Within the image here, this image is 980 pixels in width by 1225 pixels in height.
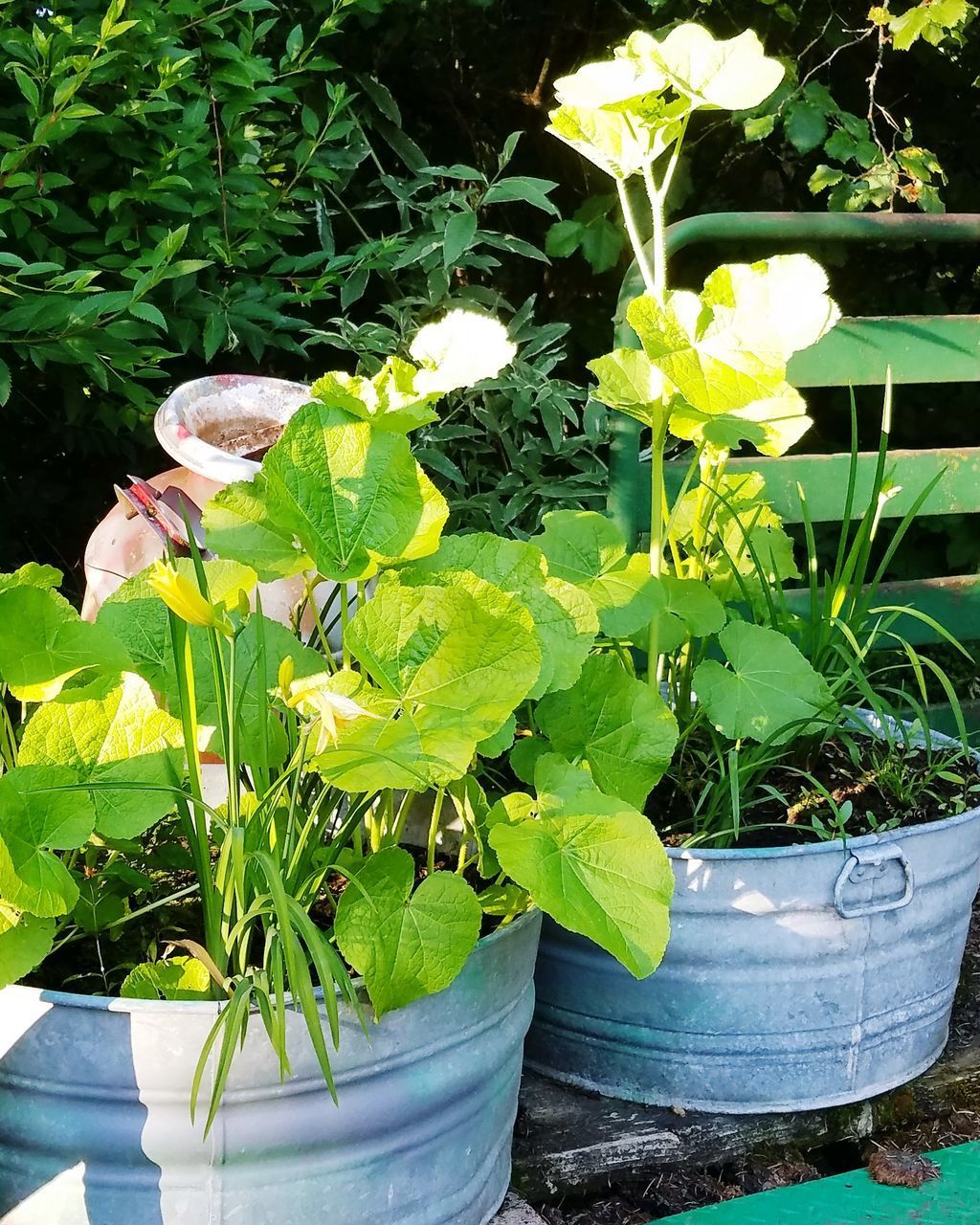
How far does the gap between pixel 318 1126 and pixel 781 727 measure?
1.96 ft

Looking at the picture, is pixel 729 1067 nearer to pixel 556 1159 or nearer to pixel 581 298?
pixel 556 1159

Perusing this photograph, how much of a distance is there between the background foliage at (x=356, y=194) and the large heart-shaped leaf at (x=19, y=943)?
2.82 feet

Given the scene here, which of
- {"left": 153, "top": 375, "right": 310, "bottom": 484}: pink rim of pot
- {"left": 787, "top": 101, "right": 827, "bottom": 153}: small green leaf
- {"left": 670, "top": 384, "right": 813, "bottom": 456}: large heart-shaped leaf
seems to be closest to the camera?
{"left": 670, "top": 384, "right": 813, "bottom": 456}: large heart-shaped leaf

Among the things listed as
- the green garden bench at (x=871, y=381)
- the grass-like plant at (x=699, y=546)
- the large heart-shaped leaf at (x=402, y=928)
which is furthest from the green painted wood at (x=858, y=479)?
the large heart-shaped leaf at (x=402, y=928)

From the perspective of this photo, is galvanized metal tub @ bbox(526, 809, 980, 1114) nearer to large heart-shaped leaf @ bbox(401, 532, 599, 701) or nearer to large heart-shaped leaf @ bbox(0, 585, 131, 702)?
large heart-shaped leaf @ bbox(401, 532, 599, 701)

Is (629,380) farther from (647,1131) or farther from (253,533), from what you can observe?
(647,1131)

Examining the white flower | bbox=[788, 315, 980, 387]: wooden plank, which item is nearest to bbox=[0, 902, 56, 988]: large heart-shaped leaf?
the white flower

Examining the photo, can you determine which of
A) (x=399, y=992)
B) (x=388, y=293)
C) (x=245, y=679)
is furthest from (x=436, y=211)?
(x=399, y=992)

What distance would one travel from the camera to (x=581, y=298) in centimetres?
287

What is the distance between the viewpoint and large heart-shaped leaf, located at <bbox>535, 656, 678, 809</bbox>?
40.8 inches

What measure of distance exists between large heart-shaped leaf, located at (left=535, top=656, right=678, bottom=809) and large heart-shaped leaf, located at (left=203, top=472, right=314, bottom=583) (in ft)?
0.95

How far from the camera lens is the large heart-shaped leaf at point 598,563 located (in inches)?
43.4

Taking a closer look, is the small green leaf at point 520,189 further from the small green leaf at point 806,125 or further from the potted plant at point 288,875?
the potted plant at point 288,875

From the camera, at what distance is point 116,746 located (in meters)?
0.89
